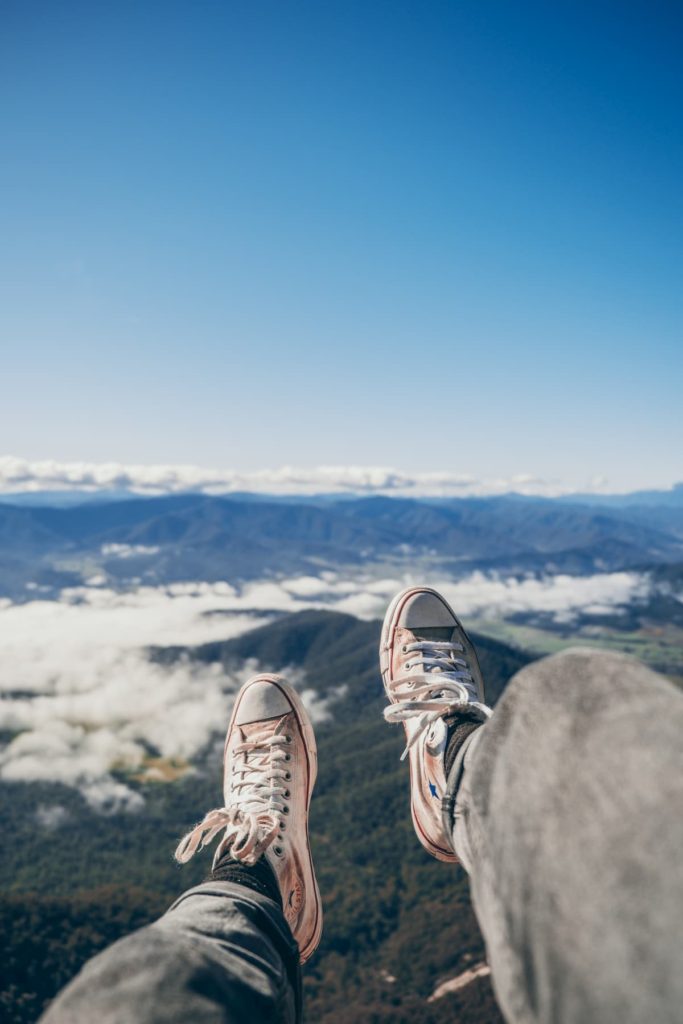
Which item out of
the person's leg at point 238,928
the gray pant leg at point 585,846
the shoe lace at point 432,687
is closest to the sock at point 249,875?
the person's leg at point 238,928

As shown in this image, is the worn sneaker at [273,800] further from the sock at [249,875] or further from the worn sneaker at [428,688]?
the worn sneaker at [428,688]

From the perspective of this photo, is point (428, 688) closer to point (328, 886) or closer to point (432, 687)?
point (432, 687)

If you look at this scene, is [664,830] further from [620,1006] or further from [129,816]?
[129,816]

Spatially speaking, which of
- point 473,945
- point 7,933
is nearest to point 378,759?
point 473,945

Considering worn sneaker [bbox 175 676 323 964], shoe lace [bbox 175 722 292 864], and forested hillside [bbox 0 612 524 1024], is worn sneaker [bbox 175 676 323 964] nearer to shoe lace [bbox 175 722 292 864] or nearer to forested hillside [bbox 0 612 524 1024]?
shoe lace [bbox 175 722 292 864]

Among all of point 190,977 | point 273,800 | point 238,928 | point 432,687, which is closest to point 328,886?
point 273,800

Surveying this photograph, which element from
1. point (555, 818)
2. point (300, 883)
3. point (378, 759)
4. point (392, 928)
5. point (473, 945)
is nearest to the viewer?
point (555, 818)

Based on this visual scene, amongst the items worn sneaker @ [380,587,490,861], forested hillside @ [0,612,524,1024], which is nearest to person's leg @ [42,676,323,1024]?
worn sneaker @ [380,587,490,861]
